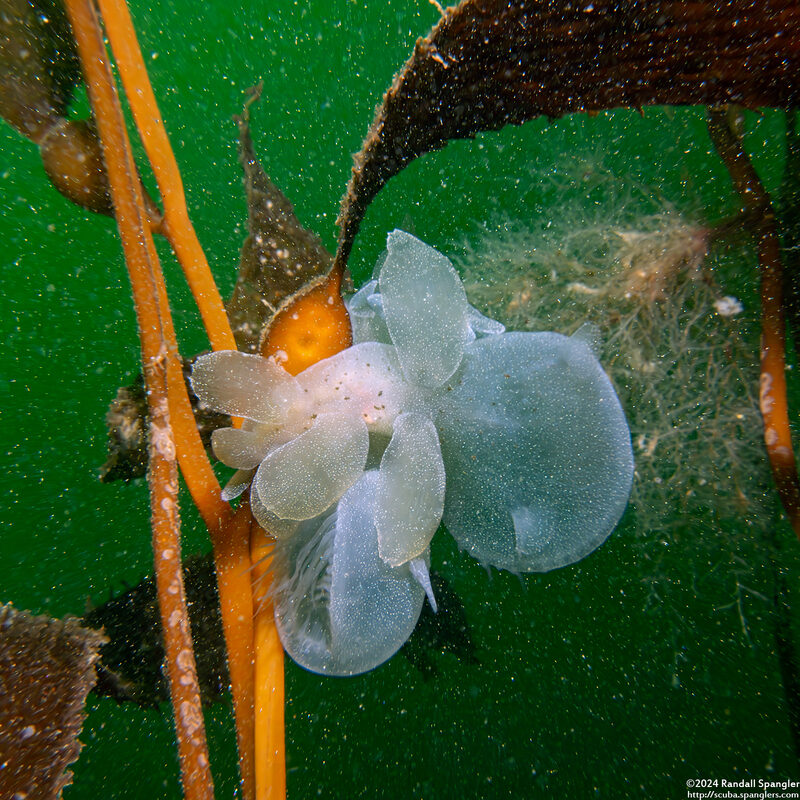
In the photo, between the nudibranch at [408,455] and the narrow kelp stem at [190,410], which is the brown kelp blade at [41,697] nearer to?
the narrow kelp stem at [190,410]

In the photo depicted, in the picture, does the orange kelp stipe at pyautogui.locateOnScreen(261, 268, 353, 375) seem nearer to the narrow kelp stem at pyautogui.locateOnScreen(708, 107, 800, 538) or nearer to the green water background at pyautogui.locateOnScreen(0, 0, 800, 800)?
the narrow kelp stem at pyautogui.locateOnScreen(708, 107, 800, 538)

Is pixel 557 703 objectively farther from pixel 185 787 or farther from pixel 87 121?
pixel 87 121

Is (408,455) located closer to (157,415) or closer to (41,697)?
(157,415)

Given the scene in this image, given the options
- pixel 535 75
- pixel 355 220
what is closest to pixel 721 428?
pixel 535 75

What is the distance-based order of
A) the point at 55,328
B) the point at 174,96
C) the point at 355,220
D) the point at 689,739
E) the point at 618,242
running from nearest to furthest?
the point at 355,220, the point at 618,242, the point at 689,739, the point at 174,96, the point at 55,328
